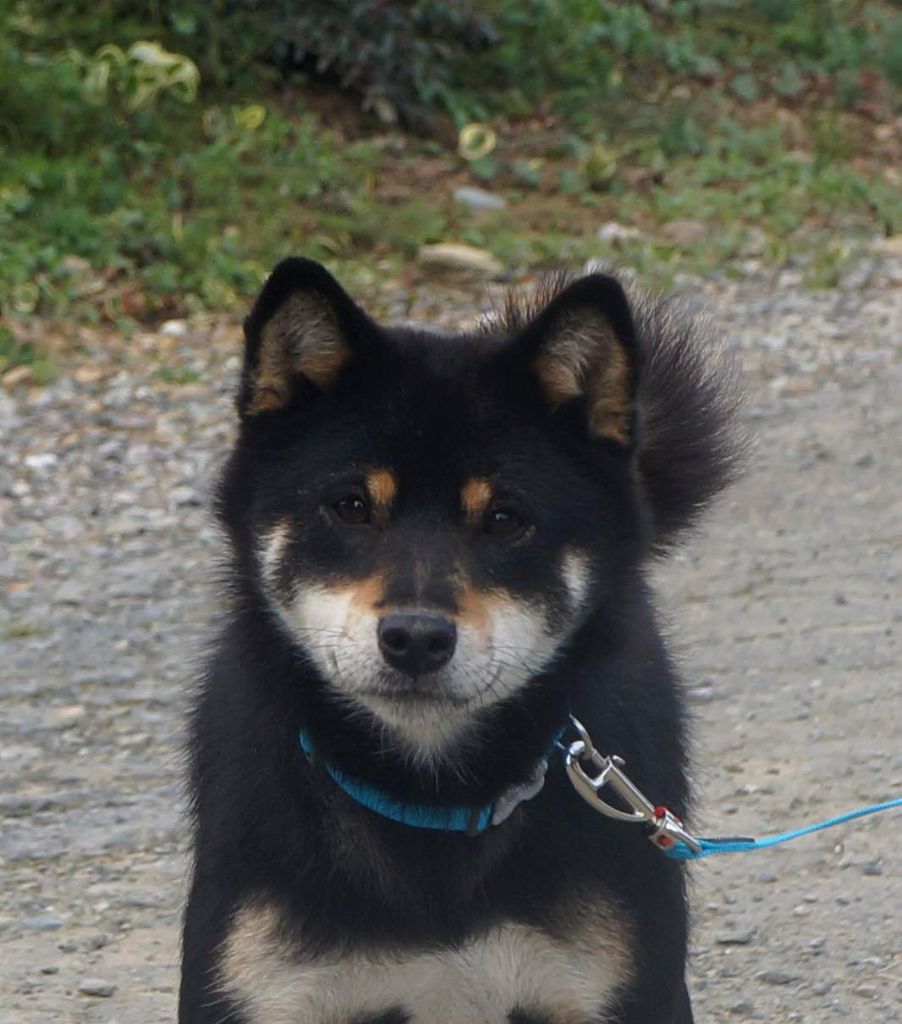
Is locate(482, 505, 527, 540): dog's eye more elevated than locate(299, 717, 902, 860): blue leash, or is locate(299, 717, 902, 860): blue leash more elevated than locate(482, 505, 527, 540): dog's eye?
locate(482, 505, 527, 540): dog's eye

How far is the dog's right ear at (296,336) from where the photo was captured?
3.17 m

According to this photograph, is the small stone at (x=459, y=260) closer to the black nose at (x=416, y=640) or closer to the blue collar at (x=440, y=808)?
the blue collar at (x=440, y=808)

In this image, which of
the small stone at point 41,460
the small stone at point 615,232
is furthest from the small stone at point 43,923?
the small stone at point 615,232

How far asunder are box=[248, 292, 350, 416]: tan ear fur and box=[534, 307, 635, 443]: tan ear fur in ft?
1.11

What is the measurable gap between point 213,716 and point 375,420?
0.64 metres

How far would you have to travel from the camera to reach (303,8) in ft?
32.2

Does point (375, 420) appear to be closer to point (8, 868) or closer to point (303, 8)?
point (8, 868)

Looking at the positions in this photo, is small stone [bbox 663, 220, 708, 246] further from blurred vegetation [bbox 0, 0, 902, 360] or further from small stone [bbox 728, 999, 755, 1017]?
small stone [bbox 728, 999, 755, 1017]

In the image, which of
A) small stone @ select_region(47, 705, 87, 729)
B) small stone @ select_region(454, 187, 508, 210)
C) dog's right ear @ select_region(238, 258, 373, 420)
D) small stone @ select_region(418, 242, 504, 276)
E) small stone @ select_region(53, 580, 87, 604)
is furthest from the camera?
small stone @ select_region(454, 187, 508, 210)

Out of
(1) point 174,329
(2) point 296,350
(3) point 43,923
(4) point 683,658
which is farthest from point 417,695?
(1) point 174,329

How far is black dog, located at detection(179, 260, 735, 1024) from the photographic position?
3123mm

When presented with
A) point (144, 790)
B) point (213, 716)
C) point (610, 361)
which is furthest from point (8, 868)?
point (610, 361)

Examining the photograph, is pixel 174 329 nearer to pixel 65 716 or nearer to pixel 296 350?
pixel 65 716

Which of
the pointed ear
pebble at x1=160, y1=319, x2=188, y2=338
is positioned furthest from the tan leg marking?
pebble at x1=160, y1=319, x2=188, y2=338
